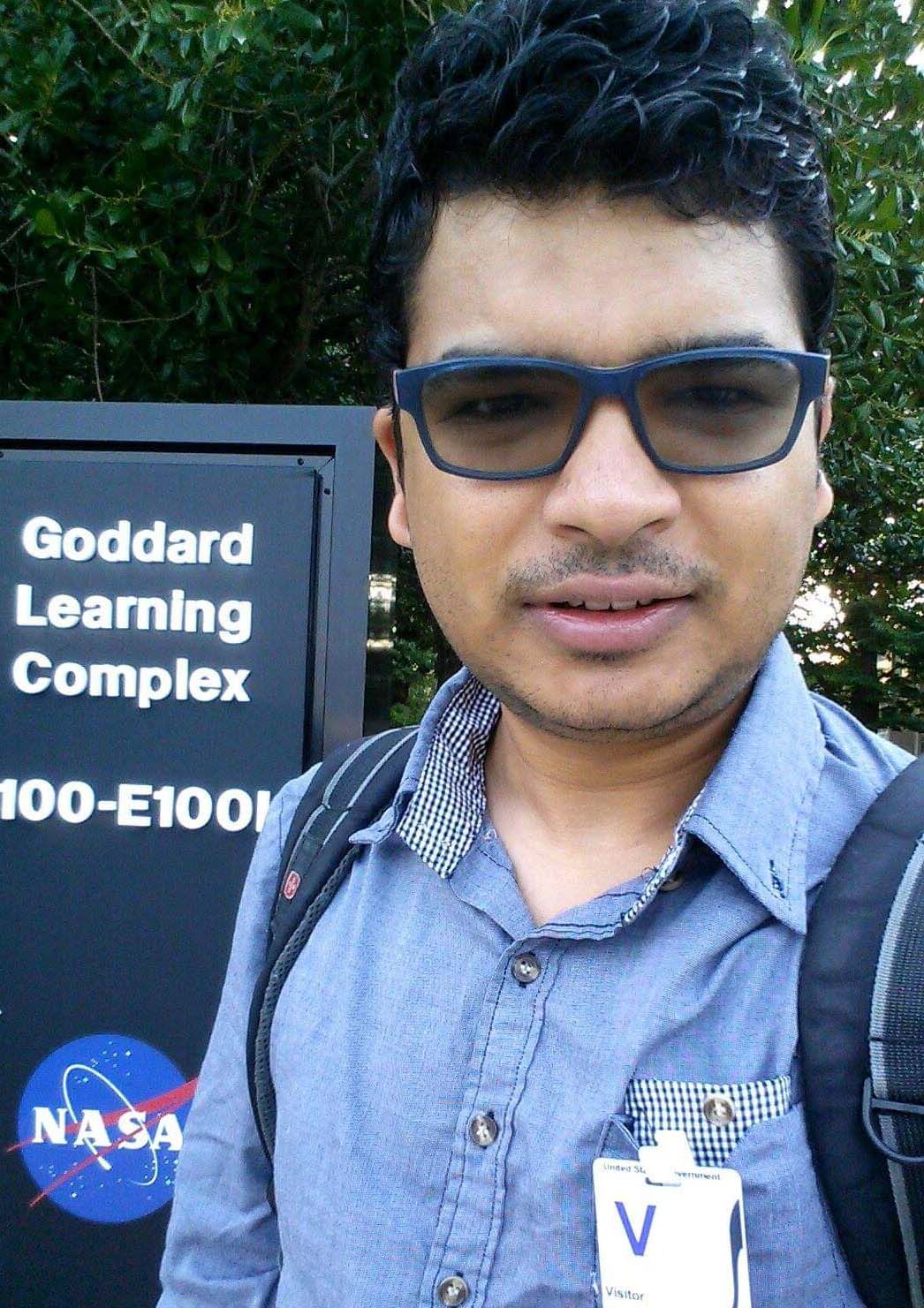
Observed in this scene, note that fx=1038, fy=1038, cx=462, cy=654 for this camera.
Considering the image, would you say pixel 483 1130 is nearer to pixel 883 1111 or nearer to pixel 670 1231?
pixel 670 1231

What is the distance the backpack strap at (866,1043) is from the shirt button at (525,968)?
255 millimetres

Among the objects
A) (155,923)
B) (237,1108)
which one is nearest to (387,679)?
(155,923)

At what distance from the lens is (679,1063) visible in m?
0.95

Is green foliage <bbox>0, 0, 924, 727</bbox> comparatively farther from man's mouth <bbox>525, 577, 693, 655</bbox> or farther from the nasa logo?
the nasa logo

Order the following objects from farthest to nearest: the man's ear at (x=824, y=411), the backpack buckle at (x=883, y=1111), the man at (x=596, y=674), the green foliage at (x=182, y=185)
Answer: the green foliage at (x=182, y=185), the man's ear at (x=824, y=411), the man at (x=596, y=674), the backpack buckle at (x=883, y=1111)

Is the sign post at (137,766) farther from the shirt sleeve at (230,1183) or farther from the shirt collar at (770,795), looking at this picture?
the shirt collar at (770,795)

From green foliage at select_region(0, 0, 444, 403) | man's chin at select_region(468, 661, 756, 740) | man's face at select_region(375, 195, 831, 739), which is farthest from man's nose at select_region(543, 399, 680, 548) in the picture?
green foliage at select_region(0, 0, 444, 403)

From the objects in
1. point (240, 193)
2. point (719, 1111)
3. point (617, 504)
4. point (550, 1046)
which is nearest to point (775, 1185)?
point (719, 1111)

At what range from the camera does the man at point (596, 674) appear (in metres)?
0.96

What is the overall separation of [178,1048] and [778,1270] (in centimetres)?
175

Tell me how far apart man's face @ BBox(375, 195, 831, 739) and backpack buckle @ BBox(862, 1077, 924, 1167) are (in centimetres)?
37

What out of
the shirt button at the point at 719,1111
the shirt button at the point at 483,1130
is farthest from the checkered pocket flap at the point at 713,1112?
the shirt button at the point at 483,1130

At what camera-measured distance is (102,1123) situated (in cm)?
234

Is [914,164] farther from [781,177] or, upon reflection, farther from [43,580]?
[43,580]
